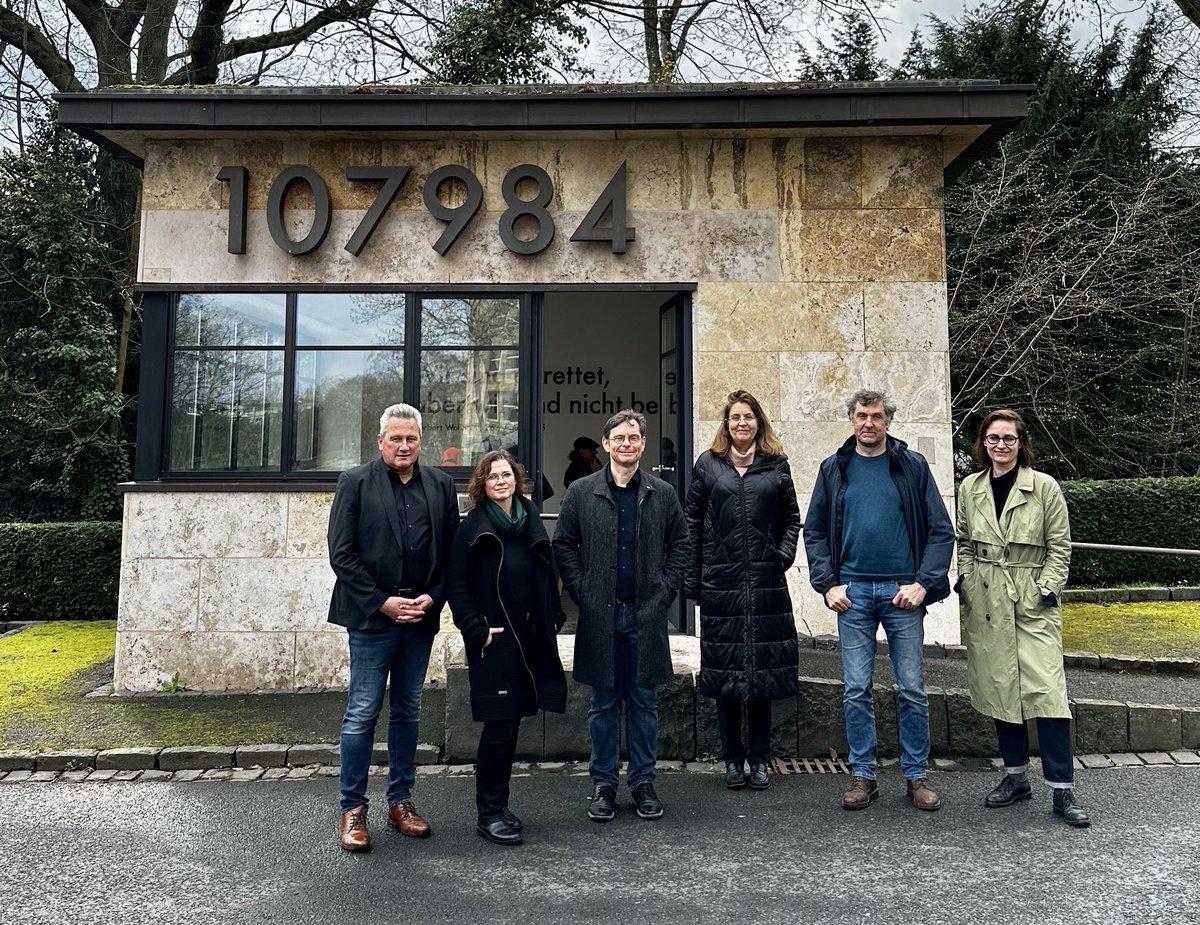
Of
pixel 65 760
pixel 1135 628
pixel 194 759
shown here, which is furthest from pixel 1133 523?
pixel 65 760

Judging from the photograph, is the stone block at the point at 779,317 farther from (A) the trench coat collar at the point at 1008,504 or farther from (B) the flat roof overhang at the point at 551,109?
(A) the trench coat collar at the point at 1008,504

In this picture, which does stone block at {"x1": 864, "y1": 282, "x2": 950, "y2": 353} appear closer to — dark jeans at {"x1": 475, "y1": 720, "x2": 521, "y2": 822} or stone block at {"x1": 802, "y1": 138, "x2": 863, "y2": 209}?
stone block at {"x1": 802, "y1": 138, "x2": 863, "y2": 209}

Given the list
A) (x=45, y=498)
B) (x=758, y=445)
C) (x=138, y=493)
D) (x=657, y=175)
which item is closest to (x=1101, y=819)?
(x=758, y=445)

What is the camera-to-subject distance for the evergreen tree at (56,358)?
14.5 metres

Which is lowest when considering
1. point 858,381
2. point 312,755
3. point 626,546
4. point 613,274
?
point 312,755

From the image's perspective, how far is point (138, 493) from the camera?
7.17 m

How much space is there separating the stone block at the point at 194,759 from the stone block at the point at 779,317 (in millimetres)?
4100

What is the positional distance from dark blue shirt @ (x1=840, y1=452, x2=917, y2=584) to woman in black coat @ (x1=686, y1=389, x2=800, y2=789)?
0.28m

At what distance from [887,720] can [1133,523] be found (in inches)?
358

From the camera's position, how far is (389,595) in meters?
4.20

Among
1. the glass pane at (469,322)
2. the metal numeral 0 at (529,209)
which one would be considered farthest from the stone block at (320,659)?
the metal numeral 0 at (529,209)

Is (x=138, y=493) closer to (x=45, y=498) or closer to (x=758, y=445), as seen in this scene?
(x=758, y=445)

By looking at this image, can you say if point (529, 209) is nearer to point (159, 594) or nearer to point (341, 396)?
point (341, 396)

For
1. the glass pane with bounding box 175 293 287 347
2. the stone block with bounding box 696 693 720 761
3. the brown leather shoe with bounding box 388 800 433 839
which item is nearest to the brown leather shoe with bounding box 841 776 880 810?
the stone block with bounding box 696 693 720 761
